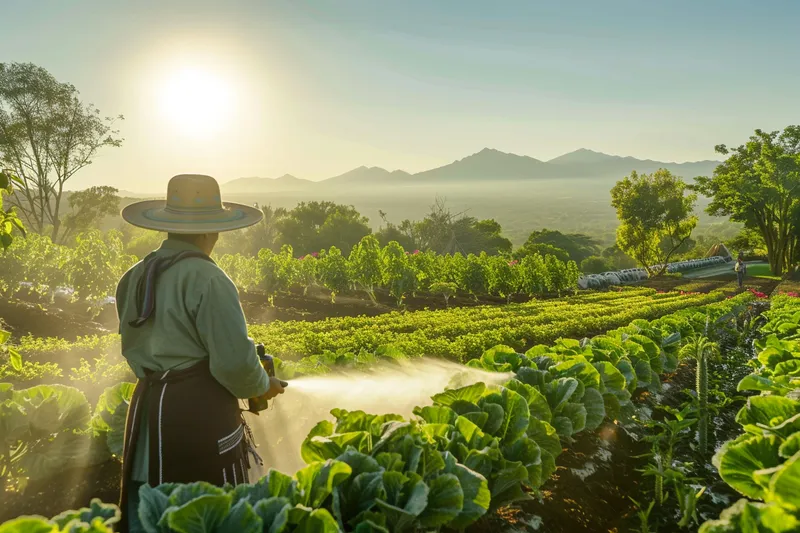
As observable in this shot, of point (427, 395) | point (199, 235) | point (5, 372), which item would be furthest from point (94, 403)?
point (199, 235)

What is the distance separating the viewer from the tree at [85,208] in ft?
117

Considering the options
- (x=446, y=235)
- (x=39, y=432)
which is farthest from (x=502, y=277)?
(x=446, y=235)

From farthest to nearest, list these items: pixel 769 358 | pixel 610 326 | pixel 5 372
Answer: pixel 610 326 → pixel 5 372 → pixel 769 358

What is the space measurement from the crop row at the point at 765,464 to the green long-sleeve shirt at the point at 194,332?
1935mm

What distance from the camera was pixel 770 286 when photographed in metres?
26.2

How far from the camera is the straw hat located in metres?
2.43

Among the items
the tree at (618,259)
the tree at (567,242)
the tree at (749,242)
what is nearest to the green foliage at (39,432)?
the tree at (749,242)

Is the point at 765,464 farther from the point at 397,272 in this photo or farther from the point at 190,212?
the point at 397,272

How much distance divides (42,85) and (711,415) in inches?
1517

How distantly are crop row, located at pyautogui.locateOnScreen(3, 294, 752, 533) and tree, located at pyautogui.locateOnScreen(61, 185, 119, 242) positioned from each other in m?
39.6

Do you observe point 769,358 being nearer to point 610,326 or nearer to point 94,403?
point 94,403

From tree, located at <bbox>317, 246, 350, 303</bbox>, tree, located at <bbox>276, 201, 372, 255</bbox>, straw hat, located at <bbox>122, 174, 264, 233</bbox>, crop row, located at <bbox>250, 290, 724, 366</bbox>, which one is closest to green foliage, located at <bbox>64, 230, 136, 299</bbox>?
crop row, located at <bbox>250, 290, 724, 366</bbox>

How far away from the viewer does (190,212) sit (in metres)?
2.53

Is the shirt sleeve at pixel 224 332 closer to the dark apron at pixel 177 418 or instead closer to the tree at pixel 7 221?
the dark apron at pixel 177 418
